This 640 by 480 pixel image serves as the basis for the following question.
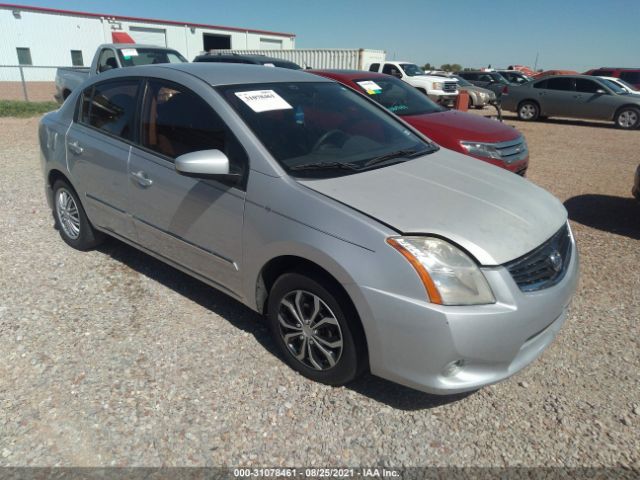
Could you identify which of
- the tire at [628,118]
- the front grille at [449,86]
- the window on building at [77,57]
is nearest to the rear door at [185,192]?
the tire at [628,118]

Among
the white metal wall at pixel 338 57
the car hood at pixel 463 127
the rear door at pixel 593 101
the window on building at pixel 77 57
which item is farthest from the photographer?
the window on building at pixel 77 57

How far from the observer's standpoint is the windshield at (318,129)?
291 centimetres

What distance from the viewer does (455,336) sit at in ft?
7.32

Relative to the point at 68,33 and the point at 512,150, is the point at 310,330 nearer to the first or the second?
the point at 512,150

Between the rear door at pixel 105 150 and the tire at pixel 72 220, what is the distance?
0.21 meters

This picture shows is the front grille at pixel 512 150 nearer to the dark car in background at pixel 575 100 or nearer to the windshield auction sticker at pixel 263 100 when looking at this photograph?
the windshield auction sticker at pixel 263 100

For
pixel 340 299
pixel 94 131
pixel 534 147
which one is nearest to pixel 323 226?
pixel 340 299

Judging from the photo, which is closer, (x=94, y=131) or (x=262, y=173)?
(x=262, y=173)

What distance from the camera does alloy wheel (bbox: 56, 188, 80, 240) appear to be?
4.43 meters

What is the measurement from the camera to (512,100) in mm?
16344

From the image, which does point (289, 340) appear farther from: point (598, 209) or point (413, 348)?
point (598, 209)

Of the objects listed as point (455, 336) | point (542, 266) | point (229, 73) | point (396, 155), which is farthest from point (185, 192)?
point (542, 266)

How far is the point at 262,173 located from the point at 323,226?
0.54 meters

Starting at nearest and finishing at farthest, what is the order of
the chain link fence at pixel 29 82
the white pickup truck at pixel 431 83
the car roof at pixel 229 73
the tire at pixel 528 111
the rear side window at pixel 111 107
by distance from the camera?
1. the car roof at pixel 229 73
2. the rear side window at pixel 111 107
3. the tire at pixel 528 111
4. the white pickup truck at pixel 431 83
5. the chain link fence at pixel 29 82
